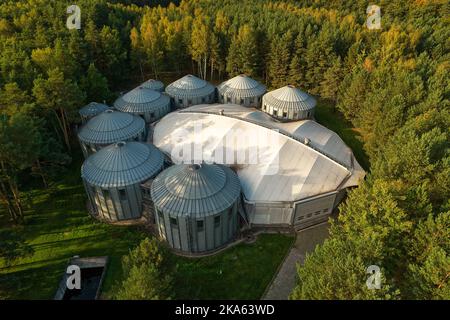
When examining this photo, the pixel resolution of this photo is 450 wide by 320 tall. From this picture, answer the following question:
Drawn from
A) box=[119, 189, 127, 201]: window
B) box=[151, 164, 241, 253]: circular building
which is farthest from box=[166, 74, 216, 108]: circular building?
box=[119, 189, 127, 201]: window

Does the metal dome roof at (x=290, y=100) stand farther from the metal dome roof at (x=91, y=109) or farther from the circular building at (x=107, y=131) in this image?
the metal dome roof at (x=91, y=109)

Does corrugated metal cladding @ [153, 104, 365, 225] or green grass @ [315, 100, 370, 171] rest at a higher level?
corrugated metal cladding @ [153, 104, 365, 225]

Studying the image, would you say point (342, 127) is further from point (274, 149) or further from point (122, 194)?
point (122, 194)

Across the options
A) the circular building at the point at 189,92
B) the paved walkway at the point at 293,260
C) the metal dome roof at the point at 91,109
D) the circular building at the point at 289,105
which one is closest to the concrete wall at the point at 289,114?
the circular building at the point at 289,105

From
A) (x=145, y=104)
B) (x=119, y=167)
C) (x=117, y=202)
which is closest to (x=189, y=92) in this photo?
(x=145, y=104)

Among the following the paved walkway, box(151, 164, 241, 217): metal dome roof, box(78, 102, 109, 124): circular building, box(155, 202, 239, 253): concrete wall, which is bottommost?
the paved walkway

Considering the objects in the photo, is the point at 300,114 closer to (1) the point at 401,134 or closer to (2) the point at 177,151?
(1) the point at 401,134

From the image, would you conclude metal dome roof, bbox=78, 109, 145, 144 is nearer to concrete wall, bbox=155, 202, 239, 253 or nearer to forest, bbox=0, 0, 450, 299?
forest, bbox=0, 0, 450, 299
